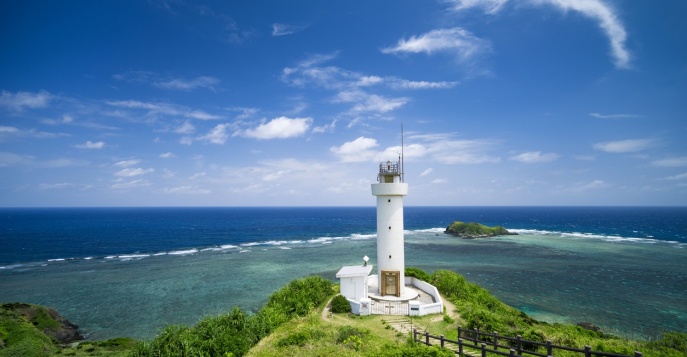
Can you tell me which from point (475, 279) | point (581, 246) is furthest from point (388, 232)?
point (581, 246)

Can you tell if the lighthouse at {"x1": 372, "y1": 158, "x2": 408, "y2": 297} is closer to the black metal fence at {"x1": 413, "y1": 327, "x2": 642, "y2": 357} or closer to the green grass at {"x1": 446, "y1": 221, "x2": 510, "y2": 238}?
the black metal fence at {"x1": 413, "y1": 327, "x2": 642, "y2": 357}

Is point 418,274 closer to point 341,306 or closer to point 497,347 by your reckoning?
point 341,306

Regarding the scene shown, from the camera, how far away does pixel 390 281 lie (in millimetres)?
19984

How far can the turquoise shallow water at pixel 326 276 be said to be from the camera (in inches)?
1054

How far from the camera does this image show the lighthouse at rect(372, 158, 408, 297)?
1994 cm

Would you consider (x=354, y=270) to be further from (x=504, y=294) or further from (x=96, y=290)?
(x=96, y=290)

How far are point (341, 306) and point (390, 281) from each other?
11.6ft

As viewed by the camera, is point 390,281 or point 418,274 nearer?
point 390,281

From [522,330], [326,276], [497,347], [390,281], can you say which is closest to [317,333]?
[497,347]

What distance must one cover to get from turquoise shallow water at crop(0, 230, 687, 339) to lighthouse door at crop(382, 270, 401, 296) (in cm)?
1453

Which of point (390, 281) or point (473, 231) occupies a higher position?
point (390, 281)

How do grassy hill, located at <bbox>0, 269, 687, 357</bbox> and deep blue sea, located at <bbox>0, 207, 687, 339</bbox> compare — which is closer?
grassy hill, located at <bbox>0, 269, 687, 357</bbox>

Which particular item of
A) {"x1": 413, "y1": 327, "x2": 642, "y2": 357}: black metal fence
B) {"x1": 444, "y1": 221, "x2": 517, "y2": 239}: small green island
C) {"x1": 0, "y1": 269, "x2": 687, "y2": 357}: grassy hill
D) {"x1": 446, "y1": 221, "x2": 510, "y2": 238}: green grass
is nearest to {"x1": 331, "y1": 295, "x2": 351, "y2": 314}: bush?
{"x1": 0, "y1": 269, "x2": 687, "y2": 357}: grassy hill

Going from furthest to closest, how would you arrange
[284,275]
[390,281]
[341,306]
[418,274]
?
[284,275] < [418,274] < [390,281] < [341,306]
